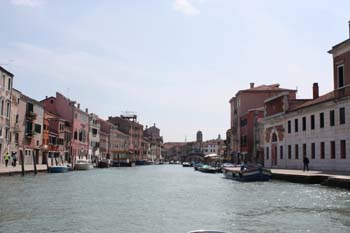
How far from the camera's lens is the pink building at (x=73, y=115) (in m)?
74.2

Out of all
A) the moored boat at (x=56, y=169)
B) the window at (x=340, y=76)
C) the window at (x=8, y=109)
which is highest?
the window at (x=340, y=76)

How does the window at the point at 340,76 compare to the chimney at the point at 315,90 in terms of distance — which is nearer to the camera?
the window at the point at 340,76

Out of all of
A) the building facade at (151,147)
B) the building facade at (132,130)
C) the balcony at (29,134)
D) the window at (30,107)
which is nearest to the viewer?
the balcony at (29,134)

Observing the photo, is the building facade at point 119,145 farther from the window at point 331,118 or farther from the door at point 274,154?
the window at point 331,118

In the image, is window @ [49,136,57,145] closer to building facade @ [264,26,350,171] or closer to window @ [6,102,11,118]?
window @ [6,102,11,118]

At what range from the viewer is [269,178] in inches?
1462

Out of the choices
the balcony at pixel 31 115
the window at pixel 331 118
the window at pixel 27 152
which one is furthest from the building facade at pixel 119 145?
the window at pixel 331 118

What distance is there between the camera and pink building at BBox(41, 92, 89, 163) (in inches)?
2921

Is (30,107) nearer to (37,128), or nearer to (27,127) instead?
(27,127)

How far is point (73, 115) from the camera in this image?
76000 millimetres

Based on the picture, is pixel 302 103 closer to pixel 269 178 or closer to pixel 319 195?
pixel 269 178

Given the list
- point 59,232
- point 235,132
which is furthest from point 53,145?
point 59,232

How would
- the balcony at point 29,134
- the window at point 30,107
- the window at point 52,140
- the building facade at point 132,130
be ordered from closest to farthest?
the balcony at point 29,134
the window at point 30,107
the window at point 52,140
the building facade at point 132,130

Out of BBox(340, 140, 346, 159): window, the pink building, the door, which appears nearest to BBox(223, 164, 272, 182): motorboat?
BBox(340, 140, 346, 159): window
